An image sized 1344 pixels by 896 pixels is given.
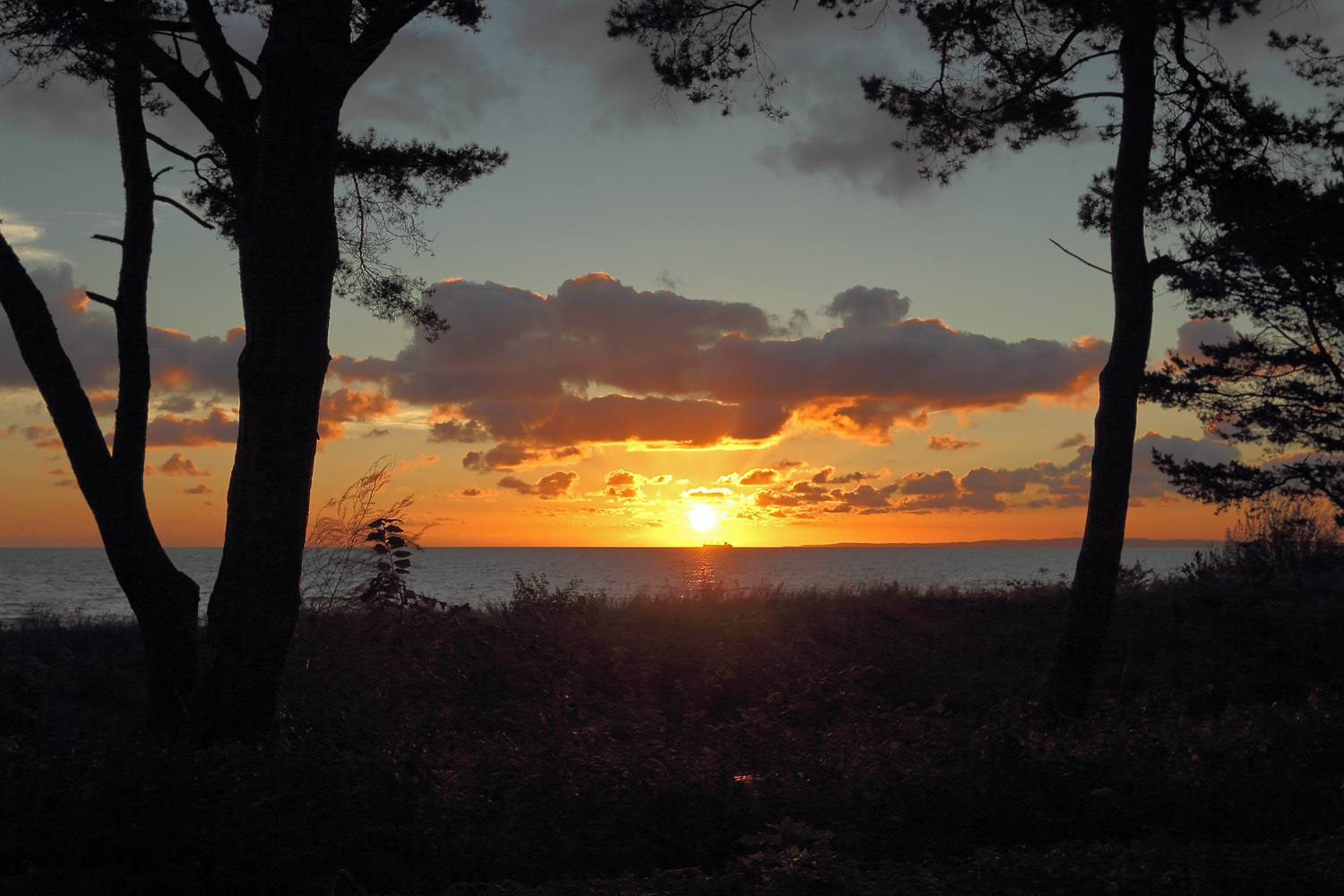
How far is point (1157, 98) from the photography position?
31.7 ft

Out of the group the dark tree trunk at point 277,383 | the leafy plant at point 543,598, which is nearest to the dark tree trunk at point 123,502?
the dark tree trunk at point 277,383

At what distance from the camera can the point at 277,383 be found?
5.39 meters

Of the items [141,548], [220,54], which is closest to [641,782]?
[141,548]

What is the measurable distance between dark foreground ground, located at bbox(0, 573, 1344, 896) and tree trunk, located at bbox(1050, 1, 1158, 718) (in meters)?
0.53

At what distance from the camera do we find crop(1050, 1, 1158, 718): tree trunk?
834 centimetres

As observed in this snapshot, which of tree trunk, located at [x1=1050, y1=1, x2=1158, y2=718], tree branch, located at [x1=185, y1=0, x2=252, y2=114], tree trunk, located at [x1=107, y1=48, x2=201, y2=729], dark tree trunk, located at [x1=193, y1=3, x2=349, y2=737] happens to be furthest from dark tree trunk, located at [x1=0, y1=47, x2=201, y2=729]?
tree trunk, located at [x1=1050, y1=1, x2=1158, y2=718]

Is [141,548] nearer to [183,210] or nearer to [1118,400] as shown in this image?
[183,210]

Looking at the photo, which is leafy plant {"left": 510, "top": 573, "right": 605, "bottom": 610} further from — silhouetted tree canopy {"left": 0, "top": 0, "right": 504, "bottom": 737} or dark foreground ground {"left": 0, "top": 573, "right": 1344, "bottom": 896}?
silhouetted tree canopy {"left": 0, "top": 0, "right": 504, "bottom": 737}

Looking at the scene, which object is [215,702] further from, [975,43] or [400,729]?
[975,43]

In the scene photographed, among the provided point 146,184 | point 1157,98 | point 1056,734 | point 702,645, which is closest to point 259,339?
point 146,184

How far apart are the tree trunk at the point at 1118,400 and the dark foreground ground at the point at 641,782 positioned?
1.73 ft

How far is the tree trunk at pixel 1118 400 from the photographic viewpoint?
8.34 metres

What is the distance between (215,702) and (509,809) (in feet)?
7.47

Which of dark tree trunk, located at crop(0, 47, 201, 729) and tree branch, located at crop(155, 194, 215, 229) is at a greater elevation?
tree branch, located at crop(155, 194, 215, 229)
